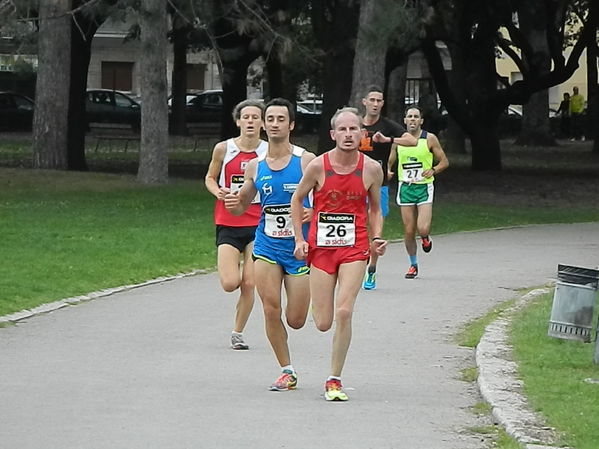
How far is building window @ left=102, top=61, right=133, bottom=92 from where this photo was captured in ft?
255

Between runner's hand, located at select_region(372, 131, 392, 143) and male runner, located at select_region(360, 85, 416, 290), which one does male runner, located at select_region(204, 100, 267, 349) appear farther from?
male runner, located at select_region(360, 85, 416, 290)

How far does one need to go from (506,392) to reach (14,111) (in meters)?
49.6

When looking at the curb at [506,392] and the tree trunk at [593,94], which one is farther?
the tree trunk at [593,94]

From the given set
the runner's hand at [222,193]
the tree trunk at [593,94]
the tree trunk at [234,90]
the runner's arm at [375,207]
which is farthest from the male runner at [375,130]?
the tree trunk at [593,94]

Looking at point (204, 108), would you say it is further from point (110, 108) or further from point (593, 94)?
point (593, 94)

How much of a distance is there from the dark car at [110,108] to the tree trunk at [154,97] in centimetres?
2907

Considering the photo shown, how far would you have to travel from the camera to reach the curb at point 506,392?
25.4 ft

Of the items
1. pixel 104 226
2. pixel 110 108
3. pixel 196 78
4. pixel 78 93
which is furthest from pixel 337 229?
pixel 196 78

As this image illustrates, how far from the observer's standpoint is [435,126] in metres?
58.1

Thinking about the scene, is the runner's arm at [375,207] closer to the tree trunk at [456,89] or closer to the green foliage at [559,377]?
the green foliage at [559,377]

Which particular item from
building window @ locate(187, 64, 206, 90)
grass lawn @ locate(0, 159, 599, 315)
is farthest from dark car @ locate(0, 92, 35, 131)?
grass lawn @ locate(0, 159, 599, 315)

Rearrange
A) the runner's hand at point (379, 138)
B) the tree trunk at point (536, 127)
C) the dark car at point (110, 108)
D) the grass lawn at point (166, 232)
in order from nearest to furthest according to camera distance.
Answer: the grass lawn at point (166, 232), the runner's hand at point (379, 138), the tree trunk at point (536, 127), the dark car at point (110, 108)

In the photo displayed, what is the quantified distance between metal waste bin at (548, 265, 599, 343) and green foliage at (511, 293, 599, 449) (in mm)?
108

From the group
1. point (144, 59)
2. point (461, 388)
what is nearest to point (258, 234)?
point (461, 388)
